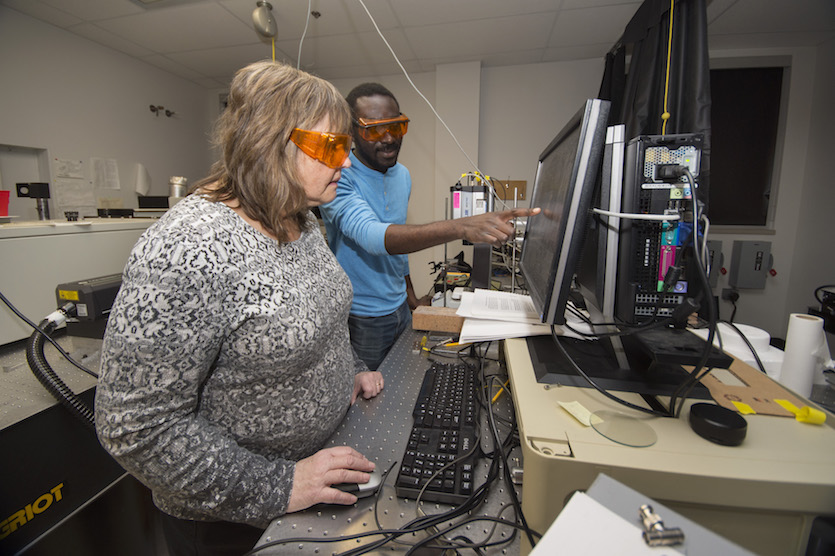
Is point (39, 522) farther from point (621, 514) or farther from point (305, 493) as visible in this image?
point (621, 514)

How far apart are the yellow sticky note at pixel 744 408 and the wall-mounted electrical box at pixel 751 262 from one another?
370 centimetres

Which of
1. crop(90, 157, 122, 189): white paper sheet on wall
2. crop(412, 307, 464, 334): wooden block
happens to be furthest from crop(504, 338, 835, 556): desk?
crop(90, 157, 122, 189): white paper sheet on wall

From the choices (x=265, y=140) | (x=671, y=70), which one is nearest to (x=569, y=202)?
(x=265, y=140)

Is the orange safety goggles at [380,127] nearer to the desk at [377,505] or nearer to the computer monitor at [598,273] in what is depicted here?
the computer monitor at [598,273]

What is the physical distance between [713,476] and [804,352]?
63cm

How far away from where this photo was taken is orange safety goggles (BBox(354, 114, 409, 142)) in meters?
1.34

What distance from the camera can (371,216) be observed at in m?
1.24

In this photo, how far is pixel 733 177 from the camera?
328cm

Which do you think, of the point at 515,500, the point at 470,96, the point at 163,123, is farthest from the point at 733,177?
the point at 163,123

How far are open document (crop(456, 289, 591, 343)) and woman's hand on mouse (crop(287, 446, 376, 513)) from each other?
36cm

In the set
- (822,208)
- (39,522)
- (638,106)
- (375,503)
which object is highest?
(638,106)

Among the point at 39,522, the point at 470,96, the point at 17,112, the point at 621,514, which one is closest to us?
the point at 621,514

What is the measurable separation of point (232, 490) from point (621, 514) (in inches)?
22.2

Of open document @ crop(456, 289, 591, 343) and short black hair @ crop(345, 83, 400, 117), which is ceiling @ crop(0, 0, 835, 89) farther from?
open document @ crop(456, 289, 591, 343)
